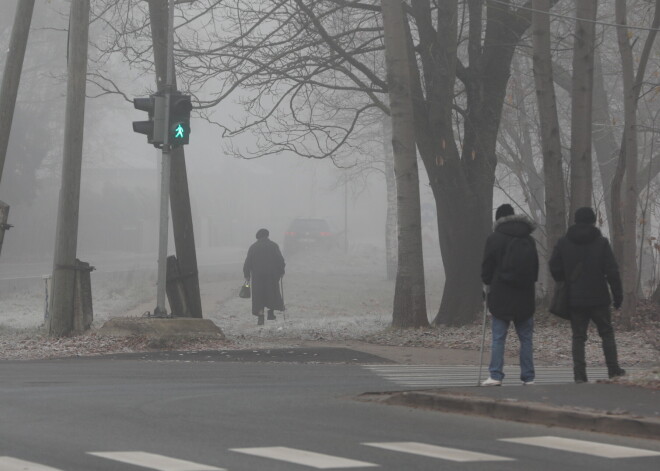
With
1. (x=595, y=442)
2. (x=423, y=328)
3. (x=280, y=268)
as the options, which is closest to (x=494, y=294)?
(x=595, y=442)

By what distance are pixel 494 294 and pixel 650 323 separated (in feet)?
30.1

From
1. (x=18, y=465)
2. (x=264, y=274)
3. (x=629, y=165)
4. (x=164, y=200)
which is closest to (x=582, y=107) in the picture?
(x=629, y=165)

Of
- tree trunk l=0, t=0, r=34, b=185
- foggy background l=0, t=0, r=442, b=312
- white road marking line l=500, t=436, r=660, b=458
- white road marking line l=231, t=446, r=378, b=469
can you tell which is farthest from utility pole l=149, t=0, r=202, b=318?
white road marking line l=231, t=446, r=378, b=469

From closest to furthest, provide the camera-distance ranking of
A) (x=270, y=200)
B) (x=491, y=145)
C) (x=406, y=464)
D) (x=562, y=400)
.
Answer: (x=406, y=464) < (x=562, y=400) < (x=491, y=145) < (x=270, y=200)

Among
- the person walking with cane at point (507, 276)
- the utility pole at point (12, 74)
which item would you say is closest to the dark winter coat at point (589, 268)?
the person walking with cane at point (507, 276)

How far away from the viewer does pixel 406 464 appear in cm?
706

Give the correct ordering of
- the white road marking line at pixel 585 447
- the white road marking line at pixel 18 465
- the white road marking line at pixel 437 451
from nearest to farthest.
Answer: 1. the white road marking line at pixel 18 465
2. the white road marking line at pixel 437 451
3. the white road marking line at pixel 585 447

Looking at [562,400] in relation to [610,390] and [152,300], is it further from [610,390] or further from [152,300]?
[152,300]

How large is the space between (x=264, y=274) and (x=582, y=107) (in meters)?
8.44

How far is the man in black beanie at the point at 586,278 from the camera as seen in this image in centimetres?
1177

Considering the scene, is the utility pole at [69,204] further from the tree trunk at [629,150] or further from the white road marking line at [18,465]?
the white road marking line at [18,465]

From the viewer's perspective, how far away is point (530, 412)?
898 centimetres

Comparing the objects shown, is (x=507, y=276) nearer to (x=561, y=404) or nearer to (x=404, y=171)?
(x=561, y=404)

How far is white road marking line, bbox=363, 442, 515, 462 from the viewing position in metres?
7.30
